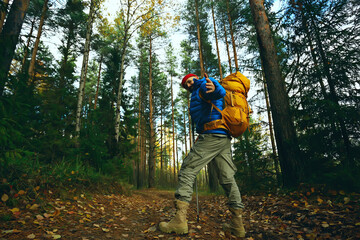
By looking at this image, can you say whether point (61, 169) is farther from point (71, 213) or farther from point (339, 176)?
point (339, 176)

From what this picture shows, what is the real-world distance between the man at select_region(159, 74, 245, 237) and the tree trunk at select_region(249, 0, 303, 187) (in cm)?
259

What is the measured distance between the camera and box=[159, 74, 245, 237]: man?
2.40m

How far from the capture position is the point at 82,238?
2.15 metres

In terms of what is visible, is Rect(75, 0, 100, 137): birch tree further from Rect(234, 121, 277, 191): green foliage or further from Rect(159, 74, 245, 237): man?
Rect(234, 121, 277, 191): green foliage

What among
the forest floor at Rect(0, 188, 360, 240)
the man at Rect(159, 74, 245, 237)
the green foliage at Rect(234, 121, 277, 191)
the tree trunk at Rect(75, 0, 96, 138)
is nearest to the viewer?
the forest floor at Rect(0, 188, 360, 240)

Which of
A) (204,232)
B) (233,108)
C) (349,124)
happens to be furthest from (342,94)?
(204,232)

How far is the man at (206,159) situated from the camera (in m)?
2.40

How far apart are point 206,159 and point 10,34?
4.67 m

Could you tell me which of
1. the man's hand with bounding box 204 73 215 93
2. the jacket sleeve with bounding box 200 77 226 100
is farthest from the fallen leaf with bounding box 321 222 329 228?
the man's hand with bounding box 204 73 215 93

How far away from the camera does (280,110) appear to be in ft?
15.7

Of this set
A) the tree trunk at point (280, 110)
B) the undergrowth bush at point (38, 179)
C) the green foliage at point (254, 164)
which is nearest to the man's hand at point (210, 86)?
the undergrowth bush at point (38, 179)

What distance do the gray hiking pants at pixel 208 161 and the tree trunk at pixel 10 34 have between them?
138 inches

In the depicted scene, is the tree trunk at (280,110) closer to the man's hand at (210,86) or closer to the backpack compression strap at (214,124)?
the backpack compression strap at (214,124)

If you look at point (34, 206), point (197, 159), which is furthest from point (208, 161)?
point (34, 206)
